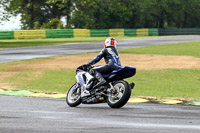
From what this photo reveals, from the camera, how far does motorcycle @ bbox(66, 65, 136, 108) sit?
33.9 feet

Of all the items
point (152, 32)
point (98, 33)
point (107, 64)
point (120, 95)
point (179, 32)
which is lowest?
point (179, 32)

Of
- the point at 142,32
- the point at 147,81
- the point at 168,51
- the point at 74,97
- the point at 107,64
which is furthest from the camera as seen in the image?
the point at 142,32

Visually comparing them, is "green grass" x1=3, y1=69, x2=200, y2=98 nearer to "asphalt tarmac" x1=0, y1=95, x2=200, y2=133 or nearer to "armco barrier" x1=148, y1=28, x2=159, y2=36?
"asphalt tarmac" x1=0, y1=95, x2=200, y2=133

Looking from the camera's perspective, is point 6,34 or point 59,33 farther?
point 59,33

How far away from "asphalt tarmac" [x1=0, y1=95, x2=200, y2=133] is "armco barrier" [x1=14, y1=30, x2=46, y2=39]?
49.1 metres

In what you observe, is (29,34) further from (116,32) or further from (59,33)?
(116,32)

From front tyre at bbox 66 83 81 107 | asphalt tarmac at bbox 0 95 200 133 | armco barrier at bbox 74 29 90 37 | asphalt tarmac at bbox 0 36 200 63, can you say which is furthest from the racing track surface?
armco barrier at bbox 74 29 90 37

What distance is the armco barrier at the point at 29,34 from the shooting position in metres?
60.2

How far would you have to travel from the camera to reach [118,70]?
1052 centimetres

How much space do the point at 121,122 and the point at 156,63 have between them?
1756 cm

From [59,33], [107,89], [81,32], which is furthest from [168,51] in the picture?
[81,32]

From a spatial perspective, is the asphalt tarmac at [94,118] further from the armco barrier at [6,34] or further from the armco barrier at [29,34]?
the armco barrier at [29,34]

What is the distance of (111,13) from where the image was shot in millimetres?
85875

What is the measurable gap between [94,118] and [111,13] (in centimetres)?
7760
